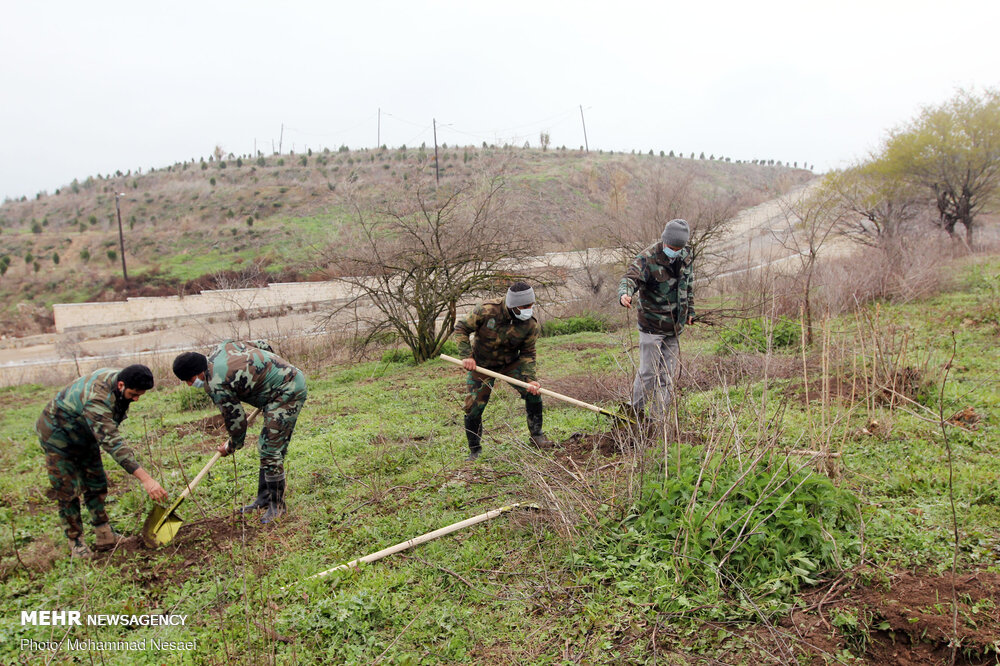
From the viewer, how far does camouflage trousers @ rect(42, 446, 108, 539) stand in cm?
433

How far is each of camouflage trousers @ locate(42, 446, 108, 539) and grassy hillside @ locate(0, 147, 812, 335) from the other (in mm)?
14738

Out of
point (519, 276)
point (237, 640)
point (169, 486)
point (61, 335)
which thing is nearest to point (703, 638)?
point (237, 640)

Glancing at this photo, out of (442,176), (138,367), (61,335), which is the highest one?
(442,176)

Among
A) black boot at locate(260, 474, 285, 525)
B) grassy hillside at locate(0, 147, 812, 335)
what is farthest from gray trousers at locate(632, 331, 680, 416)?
grassy hillside at locate(0, 147, 812, 335)

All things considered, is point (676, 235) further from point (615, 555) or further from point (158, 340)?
point (158, 340)

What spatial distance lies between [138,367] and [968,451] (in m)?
5.93

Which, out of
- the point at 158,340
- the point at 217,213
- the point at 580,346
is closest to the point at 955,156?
the point at 580,346

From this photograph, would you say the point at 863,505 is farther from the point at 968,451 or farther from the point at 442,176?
the point at 442,176

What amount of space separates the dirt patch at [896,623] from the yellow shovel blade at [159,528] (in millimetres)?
3972

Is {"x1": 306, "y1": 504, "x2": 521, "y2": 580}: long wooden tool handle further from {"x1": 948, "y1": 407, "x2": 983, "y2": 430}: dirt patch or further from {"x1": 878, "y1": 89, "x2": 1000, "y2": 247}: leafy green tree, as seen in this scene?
{"x1": 878, "y1": 89, "x2": 1000, "y2": 247}: leafy green tree

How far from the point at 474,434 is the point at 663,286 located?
2.19 m

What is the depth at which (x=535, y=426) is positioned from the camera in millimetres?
5539

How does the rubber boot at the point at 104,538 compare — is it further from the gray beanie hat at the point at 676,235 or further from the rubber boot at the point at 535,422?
the gray beanie hat at the point at 676,235

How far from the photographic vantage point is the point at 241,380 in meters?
4.51
